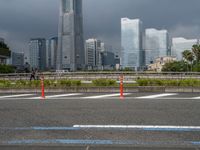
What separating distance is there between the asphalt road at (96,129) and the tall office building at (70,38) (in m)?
103

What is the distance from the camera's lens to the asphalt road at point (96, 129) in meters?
6.40

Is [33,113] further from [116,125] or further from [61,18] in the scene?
[61,18]

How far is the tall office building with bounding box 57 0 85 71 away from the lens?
411 ft

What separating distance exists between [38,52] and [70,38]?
69.3ft

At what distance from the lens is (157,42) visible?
163 m

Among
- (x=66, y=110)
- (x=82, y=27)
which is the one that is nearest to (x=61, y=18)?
(x=82, y=27)

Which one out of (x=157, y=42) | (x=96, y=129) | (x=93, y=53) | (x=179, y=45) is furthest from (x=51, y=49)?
(x=96, y=129)

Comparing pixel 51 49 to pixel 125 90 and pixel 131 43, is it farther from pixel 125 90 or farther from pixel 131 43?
pixel 125 90

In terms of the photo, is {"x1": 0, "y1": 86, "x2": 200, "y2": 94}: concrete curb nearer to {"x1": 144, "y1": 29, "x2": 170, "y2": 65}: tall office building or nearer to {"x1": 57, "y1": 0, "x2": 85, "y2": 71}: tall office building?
{"x1": 57, "y1": 0, "x2": 85, "y2": 71}: tall office building

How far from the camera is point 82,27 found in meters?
148

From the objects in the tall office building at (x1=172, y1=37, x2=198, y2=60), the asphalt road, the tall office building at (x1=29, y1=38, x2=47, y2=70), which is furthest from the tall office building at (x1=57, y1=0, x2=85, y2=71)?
the asphalt road

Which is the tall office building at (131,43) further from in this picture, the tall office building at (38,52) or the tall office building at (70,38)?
the tall office building at (38,52)

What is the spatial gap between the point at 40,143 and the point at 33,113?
13.1ft

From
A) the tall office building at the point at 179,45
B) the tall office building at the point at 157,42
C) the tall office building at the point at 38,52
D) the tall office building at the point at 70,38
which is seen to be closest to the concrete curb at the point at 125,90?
the tall office building at the point at 70,38
